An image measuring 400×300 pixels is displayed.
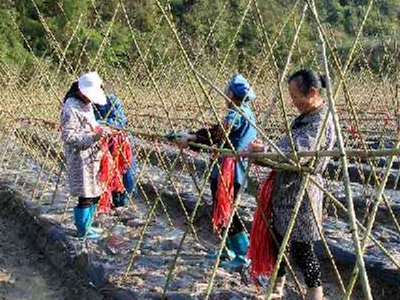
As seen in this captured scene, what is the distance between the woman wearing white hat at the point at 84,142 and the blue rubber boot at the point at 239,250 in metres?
0.97

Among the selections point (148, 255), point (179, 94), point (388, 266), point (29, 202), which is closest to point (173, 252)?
point (148, 255)

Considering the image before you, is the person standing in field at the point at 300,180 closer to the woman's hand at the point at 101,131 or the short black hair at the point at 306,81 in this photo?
the short black hair at the point at 306,81

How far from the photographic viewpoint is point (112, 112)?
453 centimetres

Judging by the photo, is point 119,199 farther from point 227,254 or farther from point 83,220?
point 227,254

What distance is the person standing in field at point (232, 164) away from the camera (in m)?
3.03

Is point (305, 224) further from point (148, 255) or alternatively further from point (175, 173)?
point (175, 173)

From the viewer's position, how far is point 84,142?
11.5 feet

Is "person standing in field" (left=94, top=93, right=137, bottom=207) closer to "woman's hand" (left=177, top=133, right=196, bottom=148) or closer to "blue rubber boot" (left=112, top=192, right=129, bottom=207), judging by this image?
"blue rubber boot" (left=112, top=192, right=129, bottom=207)

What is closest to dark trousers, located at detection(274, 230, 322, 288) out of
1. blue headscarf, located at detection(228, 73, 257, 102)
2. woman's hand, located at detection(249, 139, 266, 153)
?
woman's hand, located at detection(249, 139, 266, 153)

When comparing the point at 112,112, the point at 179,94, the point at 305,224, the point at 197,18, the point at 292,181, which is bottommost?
the point at 305,224

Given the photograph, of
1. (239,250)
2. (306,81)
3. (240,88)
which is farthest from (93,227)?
(306,81)

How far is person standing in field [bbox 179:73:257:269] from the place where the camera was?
9.95 feet

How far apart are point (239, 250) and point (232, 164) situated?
493mm

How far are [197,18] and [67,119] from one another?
19.2 meters
